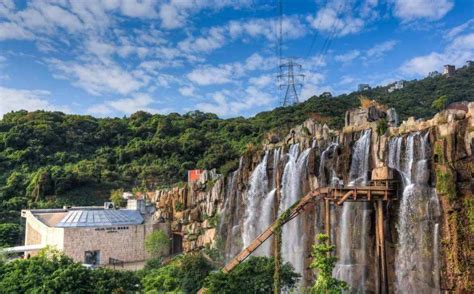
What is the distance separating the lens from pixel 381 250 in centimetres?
2022

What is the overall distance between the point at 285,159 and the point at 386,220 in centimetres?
1098

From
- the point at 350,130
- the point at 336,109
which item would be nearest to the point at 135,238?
the point at 350,130

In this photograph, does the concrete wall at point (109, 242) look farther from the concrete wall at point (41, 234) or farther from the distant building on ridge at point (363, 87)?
the distant building on ridge at point (363, 87)

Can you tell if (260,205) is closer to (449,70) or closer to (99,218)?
(99,218)

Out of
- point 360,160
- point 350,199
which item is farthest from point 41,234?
point 350,199

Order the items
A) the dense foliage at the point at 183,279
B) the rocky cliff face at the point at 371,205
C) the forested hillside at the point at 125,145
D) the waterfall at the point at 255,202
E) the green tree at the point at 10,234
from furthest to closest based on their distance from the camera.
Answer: the forested hillside at the point at 125,145
the green tree at the point at 10,234
the waterfall at the point at 255,202
the dense foliage at the point at 183,279
the rocky cliff face at the point at 371,205

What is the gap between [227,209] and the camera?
36188 mm

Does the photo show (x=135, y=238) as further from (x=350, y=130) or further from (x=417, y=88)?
(x=417, y=88)

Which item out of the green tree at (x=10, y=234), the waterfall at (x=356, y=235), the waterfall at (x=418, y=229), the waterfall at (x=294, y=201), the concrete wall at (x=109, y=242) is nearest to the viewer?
the waterfall at (x=418, y=229)

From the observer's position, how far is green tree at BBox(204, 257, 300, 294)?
18.1 meters

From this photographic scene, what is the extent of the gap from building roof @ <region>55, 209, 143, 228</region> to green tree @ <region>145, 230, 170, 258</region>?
1.97m

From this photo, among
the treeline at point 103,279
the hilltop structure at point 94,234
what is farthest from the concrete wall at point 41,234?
the treeline at point 103,279

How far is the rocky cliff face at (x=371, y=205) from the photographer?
18859mm

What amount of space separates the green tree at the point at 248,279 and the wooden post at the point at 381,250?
14.2 ft
